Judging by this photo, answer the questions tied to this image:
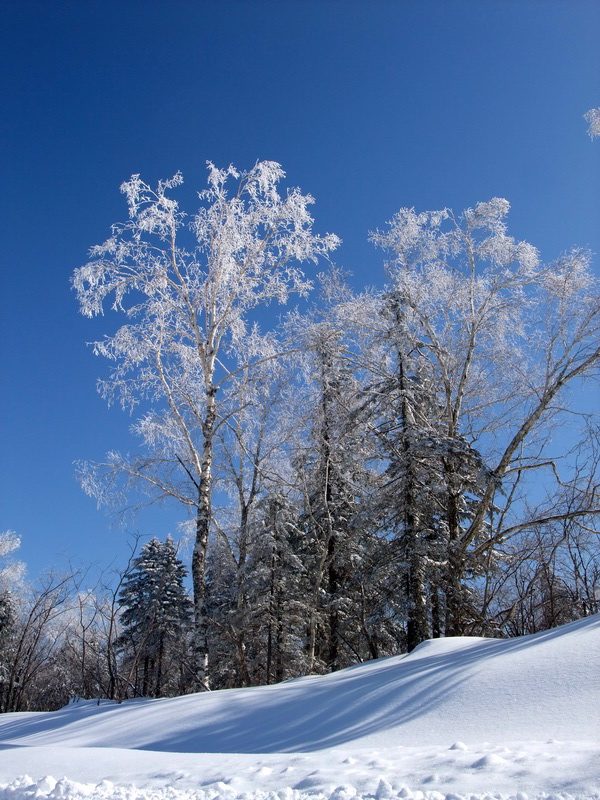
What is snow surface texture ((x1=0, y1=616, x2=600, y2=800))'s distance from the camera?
319cm

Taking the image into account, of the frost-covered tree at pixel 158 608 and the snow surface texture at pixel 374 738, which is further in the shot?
the frost-covered tree at pixel 158 608

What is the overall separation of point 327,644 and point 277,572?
2.83m

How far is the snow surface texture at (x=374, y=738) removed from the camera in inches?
125

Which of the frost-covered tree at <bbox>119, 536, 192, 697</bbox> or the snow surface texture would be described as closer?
the snow surface texture

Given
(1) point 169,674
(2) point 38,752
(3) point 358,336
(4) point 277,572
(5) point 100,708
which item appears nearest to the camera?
(2) point 38,752

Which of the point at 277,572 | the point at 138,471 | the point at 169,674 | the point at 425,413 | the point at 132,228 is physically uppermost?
the point at 132,228

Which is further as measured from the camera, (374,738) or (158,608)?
(158,608)

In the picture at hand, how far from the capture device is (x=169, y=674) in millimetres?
32719

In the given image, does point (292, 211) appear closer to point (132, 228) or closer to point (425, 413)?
point (132, 228)

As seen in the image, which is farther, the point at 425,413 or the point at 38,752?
the point at 425,413

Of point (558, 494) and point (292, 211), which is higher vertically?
point (292, 211)

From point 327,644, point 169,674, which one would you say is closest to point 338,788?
point 327,644

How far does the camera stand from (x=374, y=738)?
4535 millimetres

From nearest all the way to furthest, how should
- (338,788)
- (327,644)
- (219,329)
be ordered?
A: (338,788) → (219,329) → (327,644)
